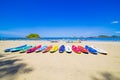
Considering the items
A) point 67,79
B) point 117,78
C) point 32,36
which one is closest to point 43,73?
point 67,79

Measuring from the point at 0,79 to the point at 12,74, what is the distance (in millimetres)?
712

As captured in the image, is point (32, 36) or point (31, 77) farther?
point (32, 36)

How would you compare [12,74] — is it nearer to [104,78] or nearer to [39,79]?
[39,79]

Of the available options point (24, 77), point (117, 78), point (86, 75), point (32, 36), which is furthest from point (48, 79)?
point (32, 36)

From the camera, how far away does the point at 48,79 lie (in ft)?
17.0

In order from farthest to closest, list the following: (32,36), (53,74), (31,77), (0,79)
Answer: (32,36)
(53,74)
(31,77)
(0,79)

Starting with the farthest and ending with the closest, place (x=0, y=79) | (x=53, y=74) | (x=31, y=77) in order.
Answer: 1. (x=53, y=74)
2. (x=31, y=77)
3. (x=0, y=79)

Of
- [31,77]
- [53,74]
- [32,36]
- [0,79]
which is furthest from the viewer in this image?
[32,36]

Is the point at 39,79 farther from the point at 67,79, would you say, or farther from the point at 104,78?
the point at 104,78

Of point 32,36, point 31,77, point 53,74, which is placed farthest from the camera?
point 32,36

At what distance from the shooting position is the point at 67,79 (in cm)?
517

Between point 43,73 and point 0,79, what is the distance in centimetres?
210

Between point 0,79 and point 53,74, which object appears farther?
point 53,74

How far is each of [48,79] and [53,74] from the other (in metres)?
0.64
